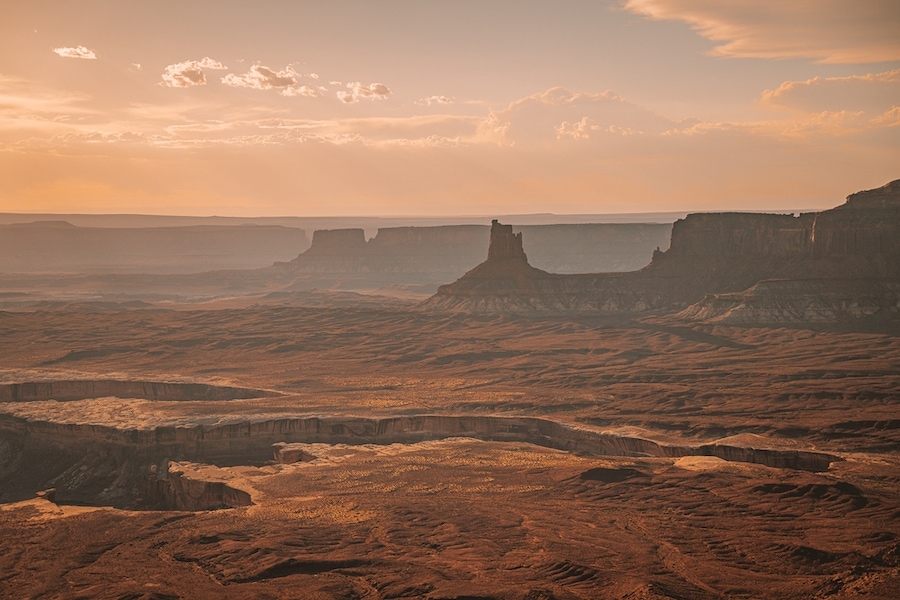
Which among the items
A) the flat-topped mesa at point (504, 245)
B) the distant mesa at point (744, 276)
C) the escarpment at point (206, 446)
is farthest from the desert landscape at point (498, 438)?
the flat-topped mesa at point (504, 245)

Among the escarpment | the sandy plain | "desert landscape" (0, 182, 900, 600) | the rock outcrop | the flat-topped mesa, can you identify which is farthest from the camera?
the flat-topped mesa

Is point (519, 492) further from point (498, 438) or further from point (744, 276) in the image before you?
point (744, 276)

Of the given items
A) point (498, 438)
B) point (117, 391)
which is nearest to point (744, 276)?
point (498, 438)

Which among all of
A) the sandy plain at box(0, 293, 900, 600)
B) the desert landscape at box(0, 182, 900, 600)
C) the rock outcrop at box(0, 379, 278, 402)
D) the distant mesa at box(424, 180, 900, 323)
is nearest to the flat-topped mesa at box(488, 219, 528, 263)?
the distant mesa at box(424, 180, 900, 323)

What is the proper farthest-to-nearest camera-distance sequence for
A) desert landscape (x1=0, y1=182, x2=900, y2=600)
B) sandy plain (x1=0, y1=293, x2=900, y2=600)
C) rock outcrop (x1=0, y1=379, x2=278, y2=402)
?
rock outcrop (x1=0, y1=379, x2=278, y2=402), desert landscape (x1=0, y1=182, x2=900, y2=600), sandy plain (x1=0, y1=293, x2=900, y2=600)

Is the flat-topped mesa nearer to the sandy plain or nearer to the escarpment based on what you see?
the sandy plain

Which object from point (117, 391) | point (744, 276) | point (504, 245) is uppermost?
point (504, 245)
